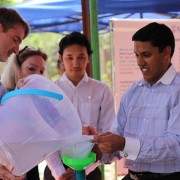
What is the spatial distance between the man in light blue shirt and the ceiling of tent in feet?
6.44

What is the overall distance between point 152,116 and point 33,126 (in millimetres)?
624

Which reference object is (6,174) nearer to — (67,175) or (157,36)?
(67,175)

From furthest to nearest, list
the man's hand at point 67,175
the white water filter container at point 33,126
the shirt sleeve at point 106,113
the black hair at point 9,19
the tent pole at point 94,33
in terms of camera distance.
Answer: the tent pole at point 94,33 → the shirt sleeve at point 106,113 → the man's hand at point 67,175 → the black hair at point 9,19 → the white water filter container at point 33,126

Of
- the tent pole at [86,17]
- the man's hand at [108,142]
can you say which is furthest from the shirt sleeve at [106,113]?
the tent pole at [86,17]

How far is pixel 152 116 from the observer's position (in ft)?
4.83

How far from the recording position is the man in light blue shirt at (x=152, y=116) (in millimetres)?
1362

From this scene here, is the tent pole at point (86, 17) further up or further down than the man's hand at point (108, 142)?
further up

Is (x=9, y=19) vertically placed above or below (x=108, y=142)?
above

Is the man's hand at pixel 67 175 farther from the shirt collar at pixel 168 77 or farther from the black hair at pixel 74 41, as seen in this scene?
the black hair at pixel 74 41

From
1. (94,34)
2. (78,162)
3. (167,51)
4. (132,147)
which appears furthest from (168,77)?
(94,34)

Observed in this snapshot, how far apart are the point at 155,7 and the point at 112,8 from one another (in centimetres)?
46

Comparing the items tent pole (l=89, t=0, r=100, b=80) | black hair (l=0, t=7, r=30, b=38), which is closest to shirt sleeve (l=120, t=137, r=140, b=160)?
black hair (l=0, t=7, r=30, b=38)

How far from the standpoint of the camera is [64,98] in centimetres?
112

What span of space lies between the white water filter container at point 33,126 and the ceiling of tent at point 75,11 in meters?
2.46
